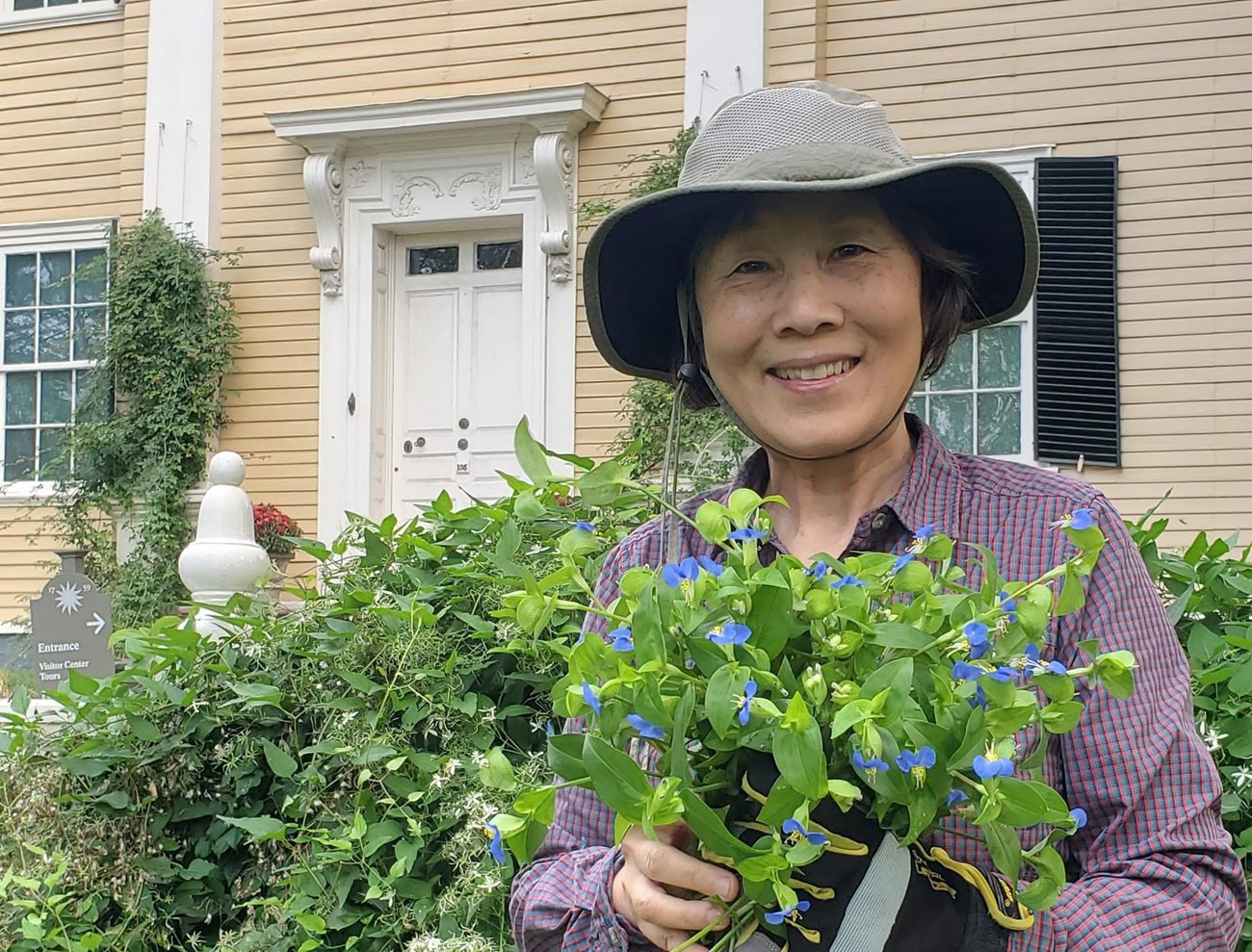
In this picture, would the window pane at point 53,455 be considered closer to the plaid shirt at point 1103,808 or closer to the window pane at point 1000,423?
the window pane at point 1000,423

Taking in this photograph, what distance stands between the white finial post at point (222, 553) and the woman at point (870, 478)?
3.29 m

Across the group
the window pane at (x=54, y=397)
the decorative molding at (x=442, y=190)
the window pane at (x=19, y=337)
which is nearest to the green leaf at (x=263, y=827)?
the decorative molding at (x=442, y=190)

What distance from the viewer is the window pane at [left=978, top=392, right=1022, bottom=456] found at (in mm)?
7953

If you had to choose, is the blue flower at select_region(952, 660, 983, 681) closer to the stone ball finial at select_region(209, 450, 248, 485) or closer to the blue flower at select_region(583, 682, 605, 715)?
the blue flower at select_region(583, 682, 605, 715)

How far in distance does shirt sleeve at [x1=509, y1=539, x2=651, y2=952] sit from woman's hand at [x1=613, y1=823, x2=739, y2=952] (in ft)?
0.33

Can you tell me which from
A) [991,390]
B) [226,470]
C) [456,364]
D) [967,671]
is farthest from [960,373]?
[967,671]

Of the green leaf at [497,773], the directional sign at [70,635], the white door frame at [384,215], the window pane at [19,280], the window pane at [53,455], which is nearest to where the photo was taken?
the green leaf at [497,773]

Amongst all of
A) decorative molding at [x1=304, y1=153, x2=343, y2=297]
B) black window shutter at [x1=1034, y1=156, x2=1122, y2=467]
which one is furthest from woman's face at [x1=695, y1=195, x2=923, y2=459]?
decorative molding at [x1=304, y1=153, x2=343, y2=297]

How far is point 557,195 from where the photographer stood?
854cm

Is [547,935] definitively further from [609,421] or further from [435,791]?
[609,421]

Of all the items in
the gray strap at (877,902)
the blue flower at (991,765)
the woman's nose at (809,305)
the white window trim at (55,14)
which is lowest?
the gray strap at (877,902)

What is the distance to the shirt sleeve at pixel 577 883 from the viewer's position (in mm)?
A: 1270

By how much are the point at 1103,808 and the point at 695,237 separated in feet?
2.47

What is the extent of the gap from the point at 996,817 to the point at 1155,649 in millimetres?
437
